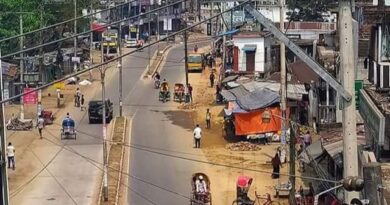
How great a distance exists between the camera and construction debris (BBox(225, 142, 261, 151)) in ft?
118

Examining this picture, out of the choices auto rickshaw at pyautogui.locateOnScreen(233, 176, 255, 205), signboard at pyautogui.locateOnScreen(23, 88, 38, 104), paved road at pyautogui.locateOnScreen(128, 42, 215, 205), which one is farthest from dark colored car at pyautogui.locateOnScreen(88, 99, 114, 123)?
auto rickshaw at pyautogui.locateOnScreen(233, 176, 255, 205)

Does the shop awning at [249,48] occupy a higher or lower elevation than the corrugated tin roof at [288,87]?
higher

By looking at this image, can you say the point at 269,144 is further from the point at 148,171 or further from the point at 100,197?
the point at 100,197

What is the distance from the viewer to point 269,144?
121 ft

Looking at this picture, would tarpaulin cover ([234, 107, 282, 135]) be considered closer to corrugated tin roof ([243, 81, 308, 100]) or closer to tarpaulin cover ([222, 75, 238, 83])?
corrugated tin roof ([243, 81, 308, 100])

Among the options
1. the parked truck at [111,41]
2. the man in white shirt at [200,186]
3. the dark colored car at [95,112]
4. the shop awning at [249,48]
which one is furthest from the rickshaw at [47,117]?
the parked truck at [111,41]

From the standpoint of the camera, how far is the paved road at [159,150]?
92.2 feet

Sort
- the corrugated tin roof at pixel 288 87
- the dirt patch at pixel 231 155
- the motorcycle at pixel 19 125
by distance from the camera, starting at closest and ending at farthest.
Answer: the dirt patch at pixel 231 155
the corrugated tin roof at pixel 288 87
the motorcycle at pixel 19 125

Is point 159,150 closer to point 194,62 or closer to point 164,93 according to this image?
point 164,93

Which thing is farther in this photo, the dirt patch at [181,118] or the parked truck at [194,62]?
the parked truck at [194,62]

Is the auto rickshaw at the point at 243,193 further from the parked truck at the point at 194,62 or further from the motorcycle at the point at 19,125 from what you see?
the parked truck at the point at 194,62

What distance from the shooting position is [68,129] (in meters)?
38.7

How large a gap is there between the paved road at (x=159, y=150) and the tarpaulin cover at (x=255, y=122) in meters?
2.34

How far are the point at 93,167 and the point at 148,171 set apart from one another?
7.67 feet
